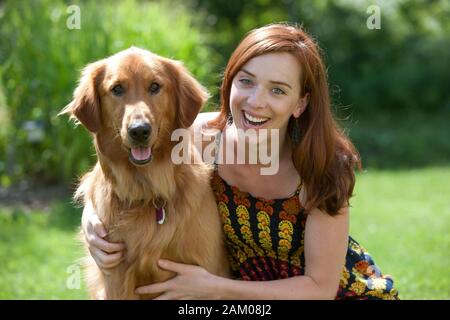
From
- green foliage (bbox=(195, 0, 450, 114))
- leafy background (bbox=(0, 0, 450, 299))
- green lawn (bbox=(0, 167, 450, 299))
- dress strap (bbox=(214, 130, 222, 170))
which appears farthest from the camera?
green foliage (bbox=(195, 0, 450, 114))

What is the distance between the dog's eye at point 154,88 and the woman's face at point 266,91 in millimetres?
408

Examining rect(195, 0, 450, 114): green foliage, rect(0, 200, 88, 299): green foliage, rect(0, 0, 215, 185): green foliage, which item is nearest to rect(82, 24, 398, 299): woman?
rect(0, 200, 88, 299): green foliage

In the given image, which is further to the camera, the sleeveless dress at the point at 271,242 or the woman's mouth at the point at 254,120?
the sleeveless dress at the point at 271,242

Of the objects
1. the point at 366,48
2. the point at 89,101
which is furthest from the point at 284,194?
the point at 366,48

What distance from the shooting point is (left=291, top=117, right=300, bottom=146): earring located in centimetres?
359

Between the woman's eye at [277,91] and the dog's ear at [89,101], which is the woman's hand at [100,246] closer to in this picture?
the dog's ear at [89,101]

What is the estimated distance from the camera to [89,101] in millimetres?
3398

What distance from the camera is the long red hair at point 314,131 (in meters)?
3.36

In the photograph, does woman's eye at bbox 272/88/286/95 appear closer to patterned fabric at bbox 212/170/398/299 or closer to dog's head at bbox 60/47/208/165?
dog's head at bbox 60/47/208/165

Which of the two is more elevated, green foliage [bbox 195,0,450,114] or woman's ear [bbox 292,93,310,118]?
green foliage [bbox 195,0,450,114]

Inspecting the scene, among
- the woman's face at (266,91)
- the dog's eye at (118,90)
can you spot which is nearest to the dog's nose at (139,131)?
the dog's eye at (118,90)

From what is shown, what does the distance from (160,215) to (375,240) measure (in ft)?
11.6

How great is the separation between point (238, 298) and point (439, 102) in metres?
10.1

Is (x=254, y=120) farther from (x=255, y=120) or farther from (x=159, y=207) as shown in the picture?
(x=159, y=207)
